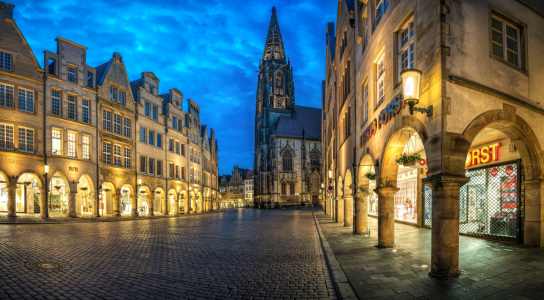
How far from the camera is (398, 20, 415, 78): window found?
374 inches

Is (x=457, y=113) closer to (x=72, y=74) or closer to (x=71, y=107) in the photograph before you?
(x=71, y=107)

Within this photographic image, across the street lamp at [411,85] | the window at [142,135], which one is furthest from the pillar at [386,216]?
the window at [142,135]

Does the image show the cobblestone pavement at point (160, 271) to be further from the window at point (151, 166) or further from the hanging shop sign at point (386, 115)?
the window at point (151, 166)

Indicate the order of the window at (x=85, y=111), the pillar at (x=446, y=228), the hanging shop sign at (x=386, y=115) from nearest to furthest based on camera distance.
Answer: the pillar at (x=446, y=228), the hanging shop sign at (x=386, y=115), the window at (x=85, y=111)

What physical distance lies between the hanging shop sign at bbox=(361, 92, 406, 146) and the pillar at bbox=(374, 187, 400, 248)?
2.20 meters

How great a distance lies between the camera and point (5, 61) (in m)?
23.1

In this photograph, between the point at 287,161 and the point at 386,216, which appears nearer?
the point at 386,216

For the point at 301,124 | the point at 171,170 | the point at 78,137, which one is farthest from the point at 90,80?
the point at 301,124

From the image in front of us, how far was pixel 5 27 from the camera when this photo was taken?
76.6 feet

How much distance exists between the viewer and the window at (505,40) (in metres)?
8.53

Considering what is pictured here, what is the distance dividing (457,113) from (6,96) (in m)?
27.3

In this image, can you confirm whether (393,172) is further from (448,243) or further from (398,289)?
(398,289)

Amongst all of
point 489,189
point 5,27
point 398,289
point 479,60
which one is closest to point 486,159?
point 489,189

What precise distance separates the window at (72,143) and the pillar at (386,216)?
2516 centimetres
